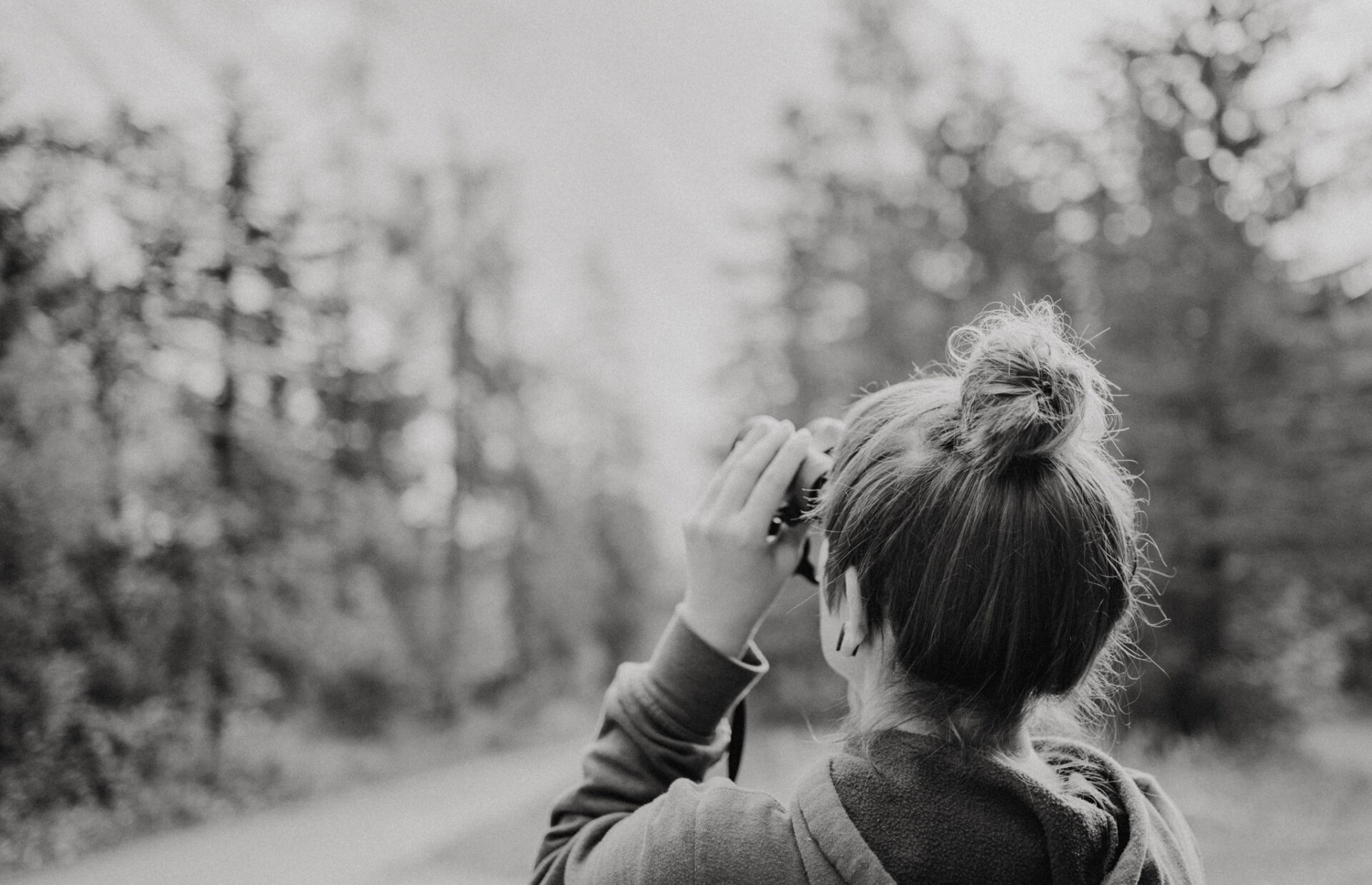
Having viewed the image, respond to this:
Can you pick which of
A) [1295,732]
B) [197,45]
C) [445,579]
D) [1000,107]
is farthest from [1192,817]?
[197,45]

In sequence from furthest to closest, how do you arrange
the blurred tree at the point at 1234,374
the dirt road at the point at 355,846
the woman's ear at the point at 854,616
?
the blurred tree at the point at 1234,374 → the dirt road at the point at 355,846 → the woman's ear at the point at 854,616

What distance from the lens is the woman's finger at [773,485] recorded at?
3.39 feet

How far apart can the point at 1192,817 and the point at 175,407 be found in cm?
1230

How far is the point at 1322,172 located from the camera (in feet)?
40.7

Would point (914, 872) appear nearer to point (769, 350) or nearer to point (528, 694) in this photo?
point (769, 350)

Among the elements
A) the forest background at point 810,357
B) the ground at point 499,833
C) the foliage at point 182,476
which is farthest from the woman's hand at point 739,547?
the foliage at point 182,476

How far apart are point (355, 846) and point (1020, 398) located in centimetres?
1005

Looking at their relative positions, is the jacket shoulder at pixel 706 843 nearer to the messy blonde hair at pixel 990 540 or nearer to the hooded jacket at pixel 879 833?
the hooded jacket at pixel 879 833

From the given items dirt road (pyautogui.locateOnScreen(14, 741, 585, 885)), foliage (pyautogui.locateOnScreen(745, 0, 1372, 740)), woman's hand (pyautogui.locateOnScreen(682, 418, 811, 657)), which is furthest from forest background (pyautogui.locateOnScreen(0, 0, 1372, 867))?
woman's hand (pyautogui.locateOnScreen(682, 418, 811, 657))

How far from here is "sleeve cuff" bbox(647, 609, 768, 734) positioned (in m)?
1.03

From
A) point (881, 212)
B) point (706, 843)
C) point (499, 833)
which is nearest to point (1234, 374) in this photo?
point (881, 212)

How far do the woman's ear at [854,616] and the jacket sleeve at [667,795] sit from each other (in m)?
0.11

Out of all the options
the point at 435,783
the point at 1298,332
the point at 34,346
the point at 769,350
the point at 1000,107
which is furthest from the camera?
the point at 769,350

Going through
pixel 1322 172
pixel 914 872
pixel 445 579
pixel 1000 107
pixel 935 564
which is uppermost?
pixel 1000 107
